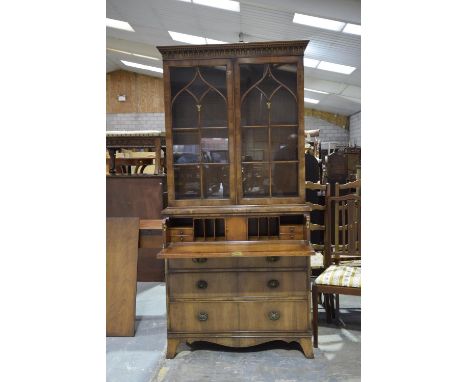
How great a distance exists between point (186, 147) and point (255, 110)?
1.54 feet

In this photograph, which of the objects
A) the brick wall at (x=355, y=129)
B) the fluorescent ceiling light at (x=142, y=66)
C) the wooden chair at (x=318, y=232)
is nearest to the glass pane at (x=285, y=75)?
the wooden chair at (x=318, y=232)

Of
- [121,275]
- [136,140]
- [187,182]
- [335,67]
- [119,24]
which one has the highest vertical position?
[119,24]

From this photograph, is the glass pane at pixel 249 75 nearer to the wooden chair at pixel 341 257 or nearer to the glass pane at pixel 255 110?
the glass pane at pixel 255 110

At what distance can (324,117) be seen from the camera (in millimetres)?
9125

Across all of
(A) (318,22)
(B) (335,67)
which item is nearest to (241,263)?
(A) (318,22)

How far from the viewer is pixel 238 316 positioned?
7.45 feet

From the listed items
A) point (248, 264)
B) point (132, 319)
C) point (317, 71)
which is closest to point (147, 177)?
point (132, 319)

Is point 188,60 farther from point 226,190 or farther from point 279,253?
point 279,253

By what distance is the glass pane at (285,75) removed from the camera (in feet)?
7.57

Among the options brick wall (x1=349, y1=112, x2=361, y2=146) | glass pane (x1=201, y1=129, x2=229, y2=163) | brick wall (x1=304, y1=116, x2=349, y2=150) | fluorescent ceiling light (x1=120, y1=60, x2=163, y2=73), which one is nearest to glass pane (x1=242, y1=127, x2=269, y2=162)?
glass pane (x1=201, y1=129, x2=229, y2=163)

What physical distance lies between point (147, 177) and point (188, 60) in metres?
1.59

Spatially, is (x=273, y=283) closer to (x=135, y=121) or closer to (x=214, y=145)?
(x=214, y=145)

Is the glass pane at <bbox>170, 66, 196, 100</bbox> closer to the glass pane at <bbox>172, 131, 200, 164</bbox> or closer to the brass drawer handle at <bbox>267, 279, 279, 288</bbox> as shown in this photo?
the glass pane at <bbox>172, 131, 200, 164</bbox>

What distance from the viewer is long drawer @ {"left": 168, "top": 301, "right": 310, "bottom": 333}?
88.4 inches
